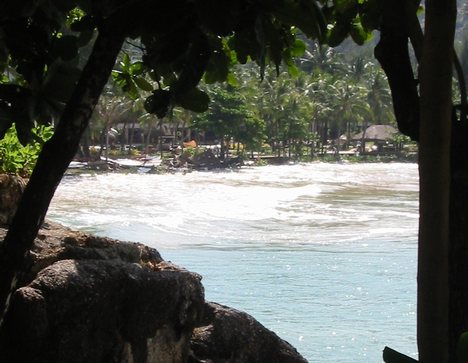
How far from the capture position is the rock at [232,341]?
13.0 feet

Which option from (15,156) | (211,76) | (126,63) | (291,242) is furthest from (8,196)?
(291,242)

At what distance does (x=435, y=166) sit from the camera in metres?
1.77

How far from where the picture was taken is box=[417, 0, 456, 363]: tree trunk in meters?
1.74

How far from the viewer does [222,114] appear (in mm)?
43375

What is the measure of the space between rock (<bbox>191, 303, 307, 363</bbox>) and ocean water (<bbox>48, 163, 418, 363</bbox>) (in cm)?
393

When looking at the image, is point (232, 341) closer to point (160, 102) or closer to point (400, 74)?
point (400, 74)

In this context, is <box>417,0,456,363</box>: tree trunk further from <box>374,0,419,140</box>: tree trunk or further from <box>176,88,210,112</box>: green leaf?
<box>374,0,419,140</box>: tree trunk

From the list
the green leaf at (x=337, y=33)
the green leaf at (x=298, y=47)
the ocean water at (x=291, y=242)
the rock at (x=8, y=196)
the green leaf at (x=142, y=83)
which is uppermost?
the green leaf at (x=337, y=33)

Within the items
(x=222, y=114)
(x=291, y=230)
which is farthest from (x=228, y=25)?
(x=222, y=114)

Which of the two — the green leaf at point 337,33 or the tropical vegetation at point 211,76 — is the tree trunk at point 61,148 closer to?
the tropical vegetation at point 211,76

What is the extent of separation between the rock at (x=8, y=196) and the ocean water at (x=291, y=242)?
381 cm

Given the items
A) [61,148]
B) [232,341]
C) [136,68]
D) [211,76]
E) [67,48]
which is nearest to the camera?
[61,148]

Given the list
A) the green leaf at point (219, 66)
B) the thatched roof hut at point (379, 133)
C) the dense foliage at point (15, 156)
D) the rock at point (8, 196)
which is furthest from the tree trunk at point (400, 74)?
the thatched roof hut at point (379, 133)

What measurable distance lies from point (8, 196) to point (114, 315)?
1.78 meters
